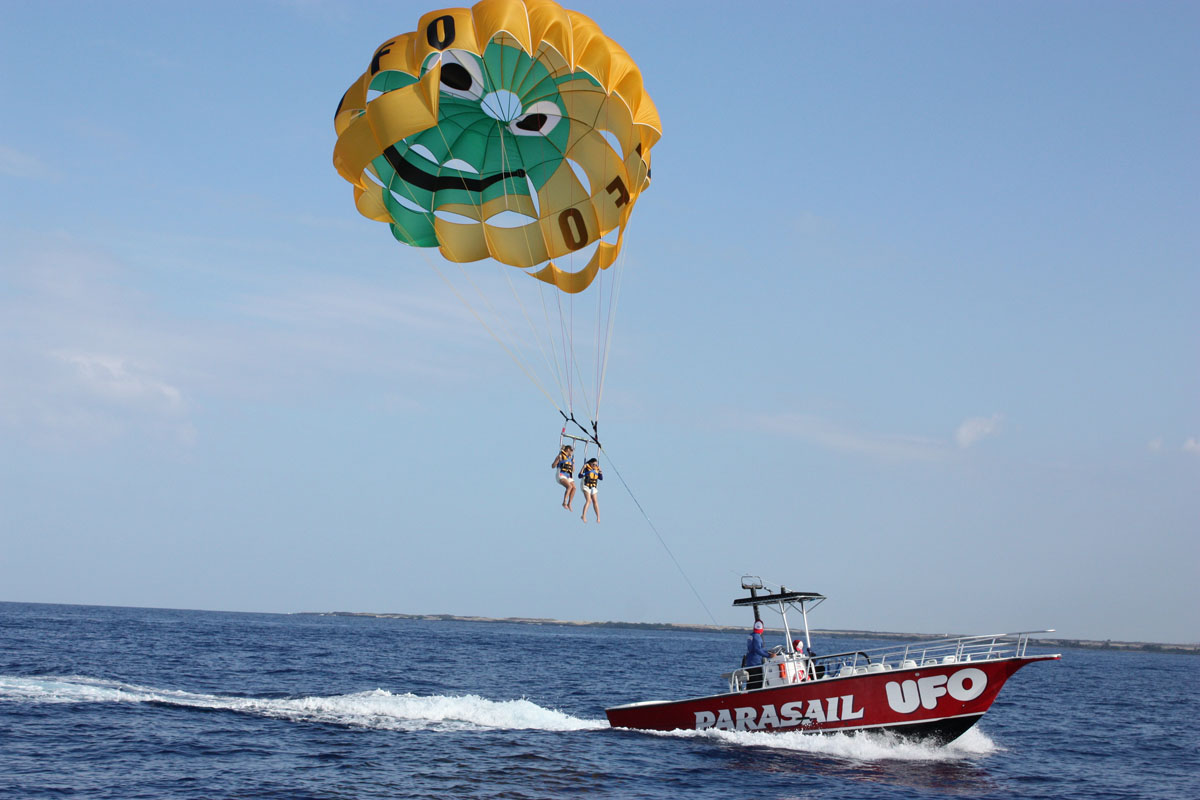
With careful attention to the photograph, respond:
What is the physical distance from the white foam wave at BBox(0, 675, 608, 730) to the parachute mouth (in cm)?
1026

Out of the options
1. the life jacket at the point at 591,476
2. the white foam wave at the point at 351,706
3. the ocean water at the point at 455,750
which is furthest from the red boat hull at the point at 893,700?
the life jacket at the point at 591,476

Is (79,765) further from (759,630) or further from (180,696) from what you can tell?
(759,630)

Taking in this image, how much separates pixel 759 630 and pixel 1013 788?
4782 mm

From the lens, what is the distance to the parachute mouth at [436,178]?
16.7 m

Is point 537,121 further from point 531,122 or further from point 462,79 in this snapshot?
point 462,79

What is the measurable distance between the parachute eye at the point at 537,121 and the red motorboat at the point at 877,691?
31.4 ft

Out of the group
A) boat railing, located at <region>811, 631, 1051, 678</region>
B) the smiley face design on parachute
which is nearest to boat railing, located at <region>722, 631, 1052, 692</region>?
boat railing, located at <region>811, 631, 1051, 678</region>

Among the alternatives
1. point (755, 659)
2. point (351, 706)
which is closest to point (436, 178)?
point (755, 659)

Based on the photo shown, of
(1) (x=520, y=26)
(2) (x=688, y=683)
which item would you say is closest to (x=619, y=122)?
(1) (x=520, y=26)

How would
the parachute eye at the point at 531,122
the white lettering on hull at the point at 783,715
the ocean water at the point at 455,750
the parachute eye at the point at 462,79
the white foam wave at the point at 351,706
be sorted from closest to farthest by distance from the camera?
1. the ocean water at the point at 455,750
2. the white lettering on hull at the point at 783,715
3. the parachute eye at the point at 462,79
4. the parachute eye at the point at 531,122
5. the white foam wave at the point at 351,706

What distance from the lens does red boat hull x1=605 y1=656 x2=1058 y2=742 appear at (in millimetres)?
15234

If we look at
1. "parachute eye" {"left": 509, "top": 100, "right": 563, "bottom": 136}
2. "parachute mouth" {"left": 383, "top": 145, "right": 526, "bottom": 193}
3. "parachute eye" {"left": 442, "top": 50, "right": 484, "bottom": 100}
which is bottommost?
"parachute mouth" {"left": 383, "top": 145, "right": 526, "bottom": 193}

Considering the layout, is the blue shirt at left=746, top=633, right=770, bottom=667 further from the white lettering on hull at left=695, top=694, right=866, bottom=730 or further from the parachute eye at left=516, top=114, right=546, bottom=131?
the parachute eye at left=516, top=114, right=546, bottom=131

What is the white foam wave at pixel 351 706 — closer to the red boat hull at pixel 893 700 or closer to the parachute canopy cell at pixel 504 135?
the red boat hull at pixel 893 700
